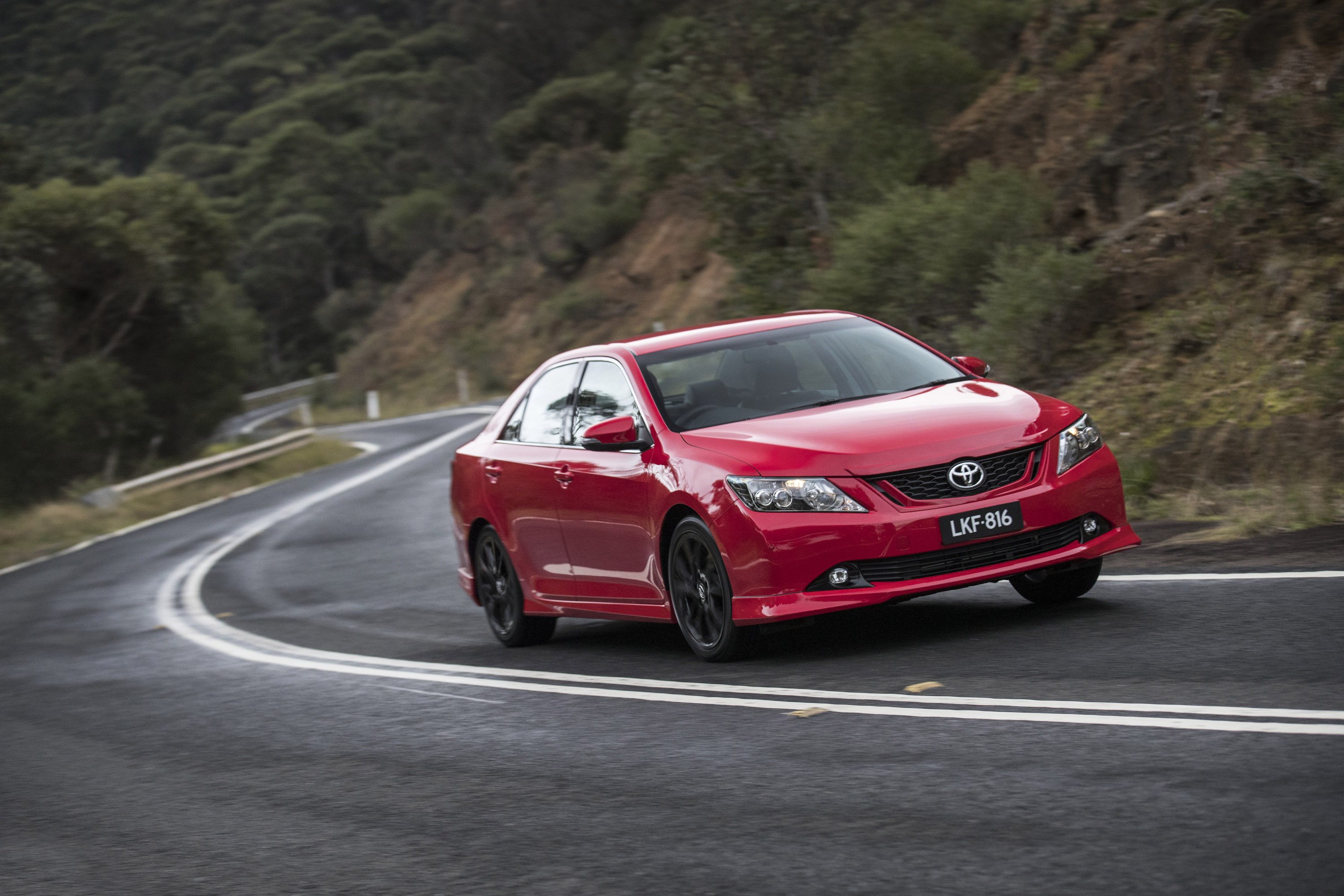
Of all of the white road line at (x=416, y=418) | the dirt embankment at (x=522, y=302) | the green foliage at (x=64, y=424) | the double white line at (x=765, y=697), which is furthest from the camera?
the dirt embankment at (x=522, y=302)

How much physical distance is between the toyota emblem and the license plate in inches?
4.3

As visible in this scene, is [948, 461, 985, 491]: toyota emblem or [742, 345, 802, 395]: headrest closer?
[948, 461, 985, 491]: toyota emblem

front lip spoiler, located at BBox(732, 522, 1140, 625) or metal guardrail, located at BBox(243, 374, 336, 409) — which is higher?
metal guardrail, located at BBox(243, 374, 336, 409)

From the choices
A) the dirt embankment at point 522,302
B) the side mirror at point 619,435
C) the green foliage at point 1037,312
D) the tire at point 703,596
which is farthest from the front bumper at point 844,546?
the dirt embankment at point 522,302

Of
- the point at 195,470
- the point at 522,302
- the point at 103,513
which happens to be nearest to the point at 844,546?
the point at 103,513

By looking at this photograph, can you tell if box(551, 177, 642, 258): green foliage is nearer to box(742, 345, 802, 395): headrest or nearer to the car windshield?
the car windshield

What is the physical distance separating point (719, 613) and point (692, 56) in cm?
1979

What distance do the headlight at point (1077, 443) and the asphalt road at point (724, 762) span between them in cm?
73

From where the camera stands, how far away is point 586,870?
4516 mm

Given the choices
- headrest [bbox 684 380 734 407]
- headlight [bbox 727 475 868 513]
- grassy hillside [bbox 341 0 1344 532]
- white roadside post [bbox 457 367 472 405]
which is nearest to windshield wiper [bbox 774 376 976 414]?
headrest [bbox 684 380 734 407]

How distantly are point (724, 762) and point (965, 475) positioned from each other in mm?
1981

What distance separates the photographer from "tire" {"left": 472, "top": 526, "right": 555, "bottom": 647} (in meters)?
9.48

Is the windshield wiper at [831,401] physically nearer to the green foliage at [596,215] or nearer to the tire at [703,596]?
the tire at [703,596]

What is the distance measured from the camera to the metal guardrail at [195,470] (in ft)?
86.3
